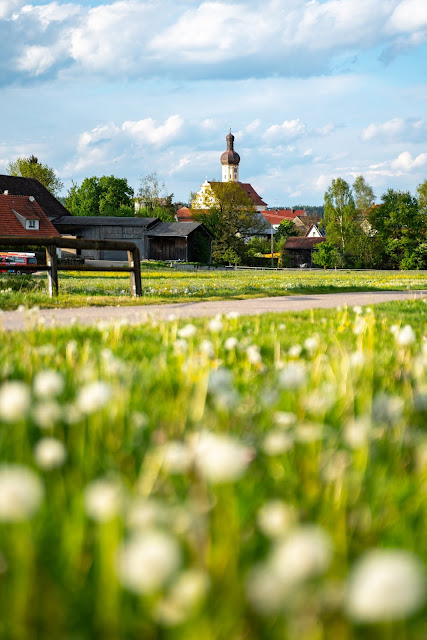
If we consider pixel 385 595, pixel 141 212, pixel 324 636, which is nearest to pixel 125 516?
pixel 324 636

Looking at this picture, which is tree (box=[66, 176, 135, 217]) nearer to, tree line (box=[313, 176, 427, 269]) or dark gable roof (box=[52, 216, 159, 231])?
dark gable roof (box=[52, 216, 159, 231])

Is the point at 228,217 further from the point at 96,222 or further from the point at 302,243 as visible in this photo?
the point at 302,243

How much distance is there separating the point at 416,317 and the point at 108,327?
465 centimetres

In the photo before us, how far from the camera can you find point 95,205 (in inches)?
3529

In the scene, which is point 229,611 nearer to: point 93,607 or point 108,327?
point 93,607

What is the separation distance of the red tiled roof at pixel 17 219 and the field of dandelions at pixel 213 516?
49.6 meters

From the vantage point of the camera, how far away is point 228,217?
7788 centimetres

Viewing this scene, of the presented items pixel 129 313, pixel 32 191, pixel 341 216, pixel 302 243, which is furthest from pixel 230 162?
pixel 129 313

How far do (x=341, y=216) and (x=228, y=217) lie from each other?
53.7 feet

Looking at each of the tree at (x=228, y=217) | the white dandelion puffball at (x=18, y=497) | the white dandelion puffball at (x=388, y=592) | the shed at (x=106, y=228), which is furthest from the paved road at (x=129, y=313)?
the tree at (x=228, y=217)

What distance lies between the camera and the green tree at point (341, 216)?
3164 inches

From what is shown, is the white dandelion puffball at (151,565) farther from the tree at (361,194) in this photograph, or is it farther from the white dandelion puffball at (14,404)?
the tree at (361,194)

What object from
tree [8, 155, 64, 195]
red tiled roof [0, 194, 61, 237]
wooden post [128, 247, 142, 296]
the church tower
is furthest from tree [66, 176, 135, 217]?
wooden post [128, 247, 142, 296]

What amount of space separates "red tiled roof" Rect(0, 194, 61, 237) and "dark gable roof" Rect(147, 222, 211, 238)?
57.7ft
